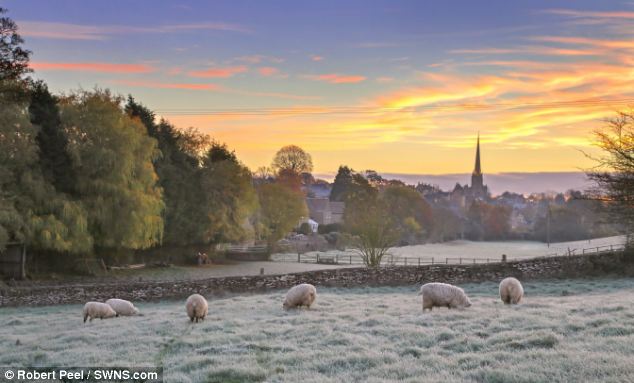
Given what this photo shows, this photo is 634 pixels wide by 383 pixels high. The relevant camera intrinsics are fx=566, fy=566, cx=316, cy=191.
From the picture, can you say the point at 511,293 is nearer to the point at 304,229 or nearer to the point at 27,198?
the point at 27,198

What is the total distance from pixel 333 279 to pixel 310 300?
31.3ft

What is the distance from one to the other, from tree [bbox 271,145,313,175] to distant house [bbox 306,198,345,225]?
10504 millimetres

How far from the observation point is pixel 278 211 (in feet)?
231

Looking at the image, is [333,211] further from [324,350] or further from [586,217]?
[324,350]

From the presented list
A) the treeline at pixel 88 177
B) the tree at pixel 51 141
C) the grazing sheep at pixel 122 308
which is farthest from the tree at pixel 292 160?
the grazing sheep at pixel 122 308

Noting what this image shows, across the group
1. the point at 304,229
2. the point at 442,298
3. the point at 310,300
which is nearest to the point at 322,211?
the point at 304,229

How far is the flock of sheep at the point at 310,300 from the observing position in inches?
681

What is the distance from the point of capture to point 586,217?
108 m

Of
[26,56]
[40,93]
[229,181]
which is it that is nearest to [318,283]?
[26,56]

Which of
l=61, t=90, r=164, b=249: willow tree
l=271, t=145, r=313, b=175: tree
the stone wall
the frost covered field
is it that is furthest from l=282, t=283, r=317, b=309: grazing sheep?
l=271, t=145, r=313, b=175: tree

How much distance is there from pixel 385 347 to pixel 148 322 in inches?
345

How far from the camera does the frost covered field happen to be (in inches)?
379

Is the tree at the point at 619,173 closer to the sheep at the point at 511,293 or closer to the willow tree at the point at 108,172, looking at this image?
the sheep at the point at 511,293

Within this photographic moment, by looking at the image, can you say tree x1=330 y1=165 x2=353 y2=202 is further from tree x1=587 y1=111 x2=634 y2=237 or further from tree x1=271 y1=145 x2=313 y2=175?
tree x1=587 y1=111 x2=634 y2=237
